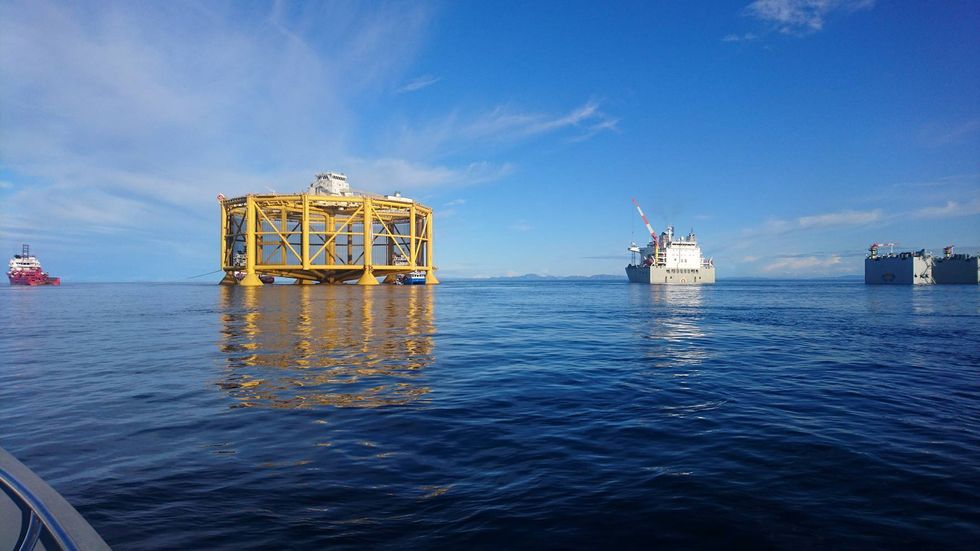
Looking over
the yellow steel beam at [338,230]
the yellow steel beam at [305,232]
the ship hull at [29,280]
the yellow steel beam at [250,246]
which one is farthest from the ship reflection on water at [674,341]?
the ship hull at [29,280]

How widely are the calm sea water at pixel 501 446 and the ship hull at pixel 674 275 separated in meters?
95.6

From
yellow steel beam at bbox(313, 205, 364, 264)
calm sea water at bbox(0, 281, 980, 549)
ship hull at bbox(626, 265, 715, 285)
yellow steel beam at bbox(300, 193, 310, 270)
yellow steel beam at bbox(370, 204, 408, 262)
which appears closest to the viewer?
calm sea water at bbox(0, 281, 980, 549)

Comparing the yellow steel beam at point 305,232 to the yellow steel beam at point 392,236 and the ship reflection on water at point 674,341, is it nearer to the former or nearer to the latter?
the yellow steel beam at point 392,236

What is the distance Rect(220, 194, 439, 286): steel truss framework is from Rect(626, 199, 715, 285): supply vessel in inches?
2165

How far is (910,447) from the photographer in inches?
261

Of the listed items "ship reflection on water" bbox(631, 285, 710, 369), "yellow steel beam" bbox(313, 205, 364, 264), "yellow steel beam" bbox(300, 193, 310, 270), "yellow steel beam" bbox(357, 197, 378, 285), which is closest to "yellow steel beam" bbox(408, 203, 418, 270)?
"yellow steel beam" bbox(357, 197, 378, 285)

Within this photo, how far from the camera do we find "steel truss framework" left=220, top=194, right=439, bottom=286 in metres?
72.0

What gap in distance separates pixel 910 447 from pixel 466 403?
6864 millimetres

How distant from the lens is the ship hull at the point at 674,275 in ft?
354

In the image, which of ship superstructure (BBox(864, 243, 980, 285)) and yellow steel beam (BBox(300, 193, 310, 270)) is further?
ship superstructure (BBox(864, 243, 980, 285))

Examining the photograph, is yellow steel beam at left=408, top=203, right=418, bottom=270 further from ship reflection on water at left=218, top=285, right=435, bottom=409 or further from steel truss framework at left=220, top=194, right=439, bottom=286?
ship reflection on water at left=218, top=285, right=435, bottom=409

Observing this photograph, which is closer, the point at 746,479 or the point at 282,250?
the point at 746,479

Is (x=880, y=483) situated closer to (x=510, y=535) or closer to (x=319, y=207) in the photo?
(x=510, y=535)

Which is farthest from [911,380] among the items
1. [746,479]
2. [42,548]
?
[42,548]
